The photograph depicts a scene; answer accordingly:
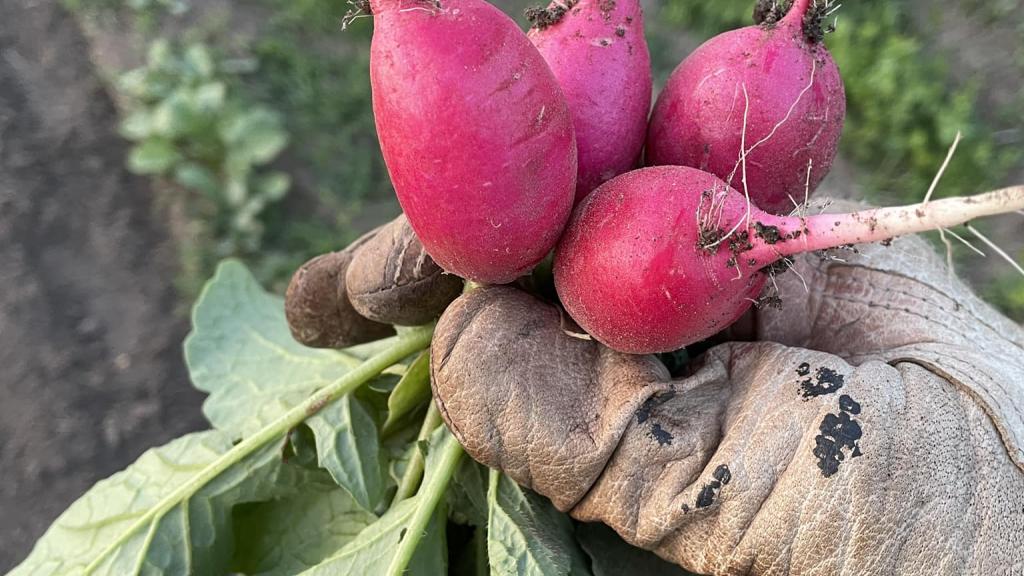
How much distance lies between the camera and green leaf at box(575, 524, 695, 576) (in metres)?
1.74

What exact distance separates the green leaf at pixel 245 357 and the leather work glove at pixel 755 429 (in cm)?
63

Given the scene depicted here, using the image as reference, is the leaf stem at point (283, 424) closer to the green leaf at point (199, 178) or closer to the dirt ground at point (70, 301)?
the dirt ground at point (70, 301)

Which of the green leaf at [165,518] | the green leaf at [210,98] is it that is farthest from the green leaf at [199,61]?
the green leaf at [165,518]

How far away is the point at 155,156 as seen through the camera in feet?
14.0

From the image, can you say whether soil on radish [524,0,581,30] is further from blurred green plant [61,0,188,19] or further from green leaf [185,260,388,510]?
blurred green plant [61,0,188,19]

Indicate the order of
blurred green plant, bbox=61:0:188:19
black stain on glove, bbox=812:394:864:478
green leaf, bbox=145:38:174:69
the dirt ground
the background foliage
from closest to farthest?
black stain on glove, bbox=812:394:864:478
the dirt ground
the background foliage
green leaf, bbox=145:38:174:69
blurred green plant, bbox=61:0:188:19

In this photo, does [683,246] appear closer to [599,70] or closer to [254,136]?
[599,70]

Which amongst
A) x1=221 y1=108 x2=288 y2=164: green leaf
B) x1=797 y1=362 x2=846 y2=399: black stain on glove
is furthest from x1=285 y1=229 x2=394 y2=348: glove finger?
x1=221 y1=108 x2=288 y2=164: green leaf

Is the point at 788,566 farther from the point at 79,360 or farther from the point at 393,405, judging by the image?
the point at 79,360

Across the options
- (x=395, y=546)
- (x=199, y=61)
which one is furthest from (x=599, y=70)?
(x=199, y=61)

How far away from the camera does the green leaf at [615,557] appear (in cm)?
174

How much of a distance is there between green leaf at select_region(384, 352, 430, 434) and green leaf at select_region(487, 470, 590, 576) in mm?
287

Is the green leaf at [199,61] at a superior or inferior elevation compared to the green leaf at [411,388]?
superior

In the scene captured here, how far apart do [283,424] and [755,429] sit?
1121 millimetres
